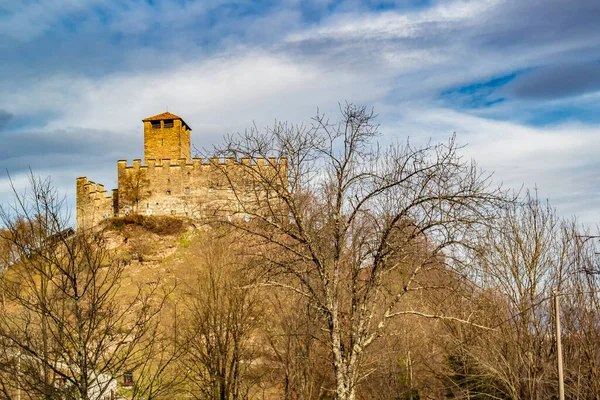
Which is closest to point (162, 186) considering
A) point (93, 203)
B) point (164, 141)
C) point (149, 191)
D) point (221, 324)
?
point (149, 191)

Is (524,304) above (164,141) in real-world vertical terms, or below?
below

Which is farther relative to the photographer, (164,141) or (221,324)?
(164,141)

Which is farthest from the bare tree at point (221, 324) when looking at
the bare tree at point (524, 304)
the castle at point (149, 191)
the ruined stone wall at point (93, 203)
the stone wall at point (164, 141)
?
the stone wall at point (164, 141)

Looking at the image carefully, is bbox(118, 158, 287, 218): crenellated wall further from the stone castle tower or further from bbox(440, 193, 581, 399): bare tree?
bbox(440, 193, 581, 399): bare tree

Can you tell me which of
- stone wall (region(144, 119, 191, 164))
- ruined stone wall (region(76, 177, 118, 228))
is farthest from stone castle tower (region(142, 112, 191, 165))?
ruined stone wall (region(76, 177, 118, 228))

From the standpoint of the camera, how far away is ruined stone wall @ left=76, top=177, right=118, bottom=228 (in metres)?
56.7

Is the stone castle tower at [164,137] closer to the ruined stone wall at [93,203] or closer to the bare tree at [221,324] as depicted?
the ruined stone wall at [93,203]

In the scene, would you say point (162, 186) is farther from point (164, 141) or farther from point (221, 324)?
point (221, 324)

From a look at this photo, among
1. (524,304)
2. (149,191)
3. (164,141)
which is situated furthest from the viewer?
(164,141)

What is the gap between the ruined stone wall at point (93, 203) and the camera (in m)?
56.7

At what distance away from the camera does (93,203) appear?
56.9 metres

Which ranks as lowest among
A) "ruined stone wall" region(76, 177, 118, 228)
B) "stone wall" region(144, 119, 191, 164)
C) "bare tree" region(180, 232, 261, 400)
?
"bare tree" region(180, 232, 261, 400)

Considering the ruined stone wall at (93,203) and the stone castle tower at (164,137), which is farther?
the stone castle tower at (164,137)

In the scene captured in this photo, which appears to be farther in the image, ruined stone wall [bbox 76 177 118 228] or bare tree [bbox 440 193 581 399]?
ruined stone wall [bbox 76 177 118 228]
